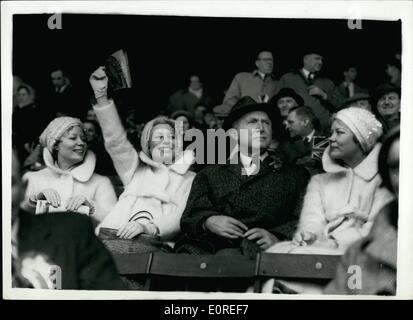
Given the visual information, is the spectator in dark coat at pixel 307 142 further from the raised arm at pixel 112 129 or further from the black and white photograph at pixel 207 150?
the raised arm at pixel 112 129

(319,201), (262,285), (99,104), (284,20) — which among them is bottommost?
(262,285)

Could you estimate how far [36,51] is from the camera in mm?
6738

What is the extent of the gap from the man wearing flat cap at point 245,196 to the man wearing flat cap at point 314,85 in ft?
0.71

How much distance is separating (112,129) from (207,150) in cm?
59

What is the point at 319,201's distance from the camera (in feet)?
22.2

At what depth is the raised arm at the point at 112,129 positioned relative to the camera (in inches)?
266

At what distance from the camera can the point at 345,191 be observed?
6773mm

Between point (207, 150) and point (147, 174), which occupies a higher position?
point (207, 150)

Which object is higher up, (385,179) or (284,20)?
(284,20)

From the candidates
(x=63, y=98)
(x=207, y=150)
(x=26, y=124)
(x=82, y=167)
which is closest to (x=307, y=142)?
(x=207, y=150)

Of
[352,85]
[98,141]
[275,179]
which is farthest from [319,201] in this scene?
[98,141]

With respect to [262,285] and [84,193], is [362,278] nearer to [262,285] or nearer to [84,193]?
[262,285]

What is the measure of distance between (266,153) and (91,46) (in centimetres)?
125

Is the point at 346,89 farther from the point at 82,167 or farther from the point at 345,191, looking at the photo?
the point at 82,167
